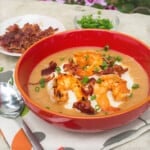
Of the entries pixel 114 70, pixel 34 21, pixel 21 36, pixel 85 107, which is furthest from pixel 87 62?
pixel 34 21

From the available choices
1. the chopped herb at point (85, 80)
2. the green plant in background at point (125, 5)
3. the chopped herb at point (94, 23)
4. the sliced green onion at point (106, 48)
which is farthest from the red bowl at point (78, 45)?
the green plant in background at point (125, 5)

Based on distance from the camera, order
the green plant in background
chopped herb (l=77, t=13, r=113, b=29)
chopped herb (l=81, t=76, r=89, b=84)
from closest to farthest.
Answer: chopped herb (l=81, t=76, r=89, b=84) → chopped herb (l=77, t=13, r=113, b=29) → the green plant in background

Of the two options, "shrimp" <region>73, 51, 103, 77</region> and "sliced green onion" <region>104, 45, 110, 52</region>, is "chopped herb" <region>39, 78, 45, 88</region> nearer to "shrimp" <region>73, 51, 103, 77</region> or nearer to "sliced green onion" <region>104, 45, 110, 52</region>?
"shrimp" <region>73, 51, 103, 77</region>

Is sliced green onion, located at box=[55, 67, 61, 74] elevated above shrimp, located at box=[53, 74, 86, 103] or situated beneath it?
elevated above

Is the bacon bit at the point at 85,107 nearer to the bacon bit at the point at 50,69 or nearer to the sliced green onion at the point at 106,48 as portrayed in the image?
the bacon bit at the point at 50,69

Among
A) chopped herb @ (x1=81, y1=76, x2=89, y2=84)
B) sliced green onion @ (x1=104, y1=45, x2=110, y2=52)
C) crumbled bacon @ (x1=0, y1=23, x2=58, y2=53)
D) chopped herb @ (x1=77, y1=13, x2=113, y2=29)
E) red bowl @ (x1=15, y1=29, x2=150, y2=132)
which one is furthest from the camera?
chopped herb @ (x1=77, y1=13, x2=113, y2=29)

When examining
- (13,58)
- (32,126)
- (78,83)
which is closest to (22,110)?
(32,126)

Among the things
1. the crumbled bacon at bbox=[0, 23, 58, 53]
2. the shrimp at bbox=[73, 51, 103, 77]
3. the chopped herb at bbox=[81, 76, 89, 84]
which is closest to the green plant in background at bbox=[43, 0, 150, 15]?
the crumbled bacon at bbox=[0, 23, 58, 53]

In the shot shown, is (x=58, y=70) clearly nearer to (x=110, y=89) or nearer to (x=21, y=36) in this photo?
(x=110, y=89)
